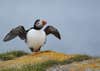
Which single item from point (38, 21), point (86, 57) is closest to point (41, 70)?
point (86, 57)

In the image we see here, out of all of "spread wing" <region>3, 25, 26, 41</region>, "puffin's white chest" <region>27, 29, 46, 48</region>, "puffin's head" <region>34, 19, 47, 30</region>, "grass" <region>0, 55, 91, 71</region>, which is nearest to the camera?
"grass" <region>0, 55, 91, 71</region>

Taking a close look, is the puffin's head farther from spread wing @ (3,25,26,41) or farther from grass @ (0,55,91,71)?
grass @ (0,55,91,71)

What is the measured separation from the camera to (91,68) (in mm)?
9789

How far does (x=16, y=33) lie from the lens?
52.0 ft

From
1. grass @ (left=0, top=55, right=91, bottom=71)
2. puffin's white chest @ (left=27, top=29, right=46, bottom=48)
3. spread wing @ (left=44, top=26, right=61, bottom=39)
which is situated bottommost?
grass @ (left=0, top=55, right=91, bottom=71)

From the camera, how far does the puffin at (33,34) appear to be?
14969 mm

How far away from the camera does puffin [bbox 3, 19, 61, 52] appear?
15.0 meters

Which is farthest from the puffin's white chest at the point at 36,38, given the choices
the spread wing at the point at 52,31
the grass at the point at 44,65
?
the grass at the point at 44,65

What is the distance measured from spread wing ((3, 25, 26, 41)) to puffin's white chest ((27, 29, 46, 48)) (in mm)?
436

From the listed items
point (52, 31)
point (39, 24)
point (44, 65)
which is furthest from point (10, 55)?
point (44, 65)

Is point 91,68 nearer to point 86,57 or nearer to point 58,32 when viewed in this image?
point 86,57

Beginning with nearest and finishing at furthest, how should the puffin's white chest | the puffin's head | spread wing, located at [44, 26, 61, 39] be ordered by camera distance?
the puffin's head < the puffin's white chest < spread wing, located at [44, 26, 61, 39]

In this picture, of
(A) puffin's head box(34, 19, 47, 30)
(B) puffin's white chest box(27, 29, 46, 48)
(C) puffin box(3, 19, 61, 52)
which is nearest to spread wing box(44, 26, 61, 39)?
(C) puffin box(3, 19, 61, 52)

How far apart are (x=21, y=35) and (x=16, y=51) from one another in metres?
0.72
